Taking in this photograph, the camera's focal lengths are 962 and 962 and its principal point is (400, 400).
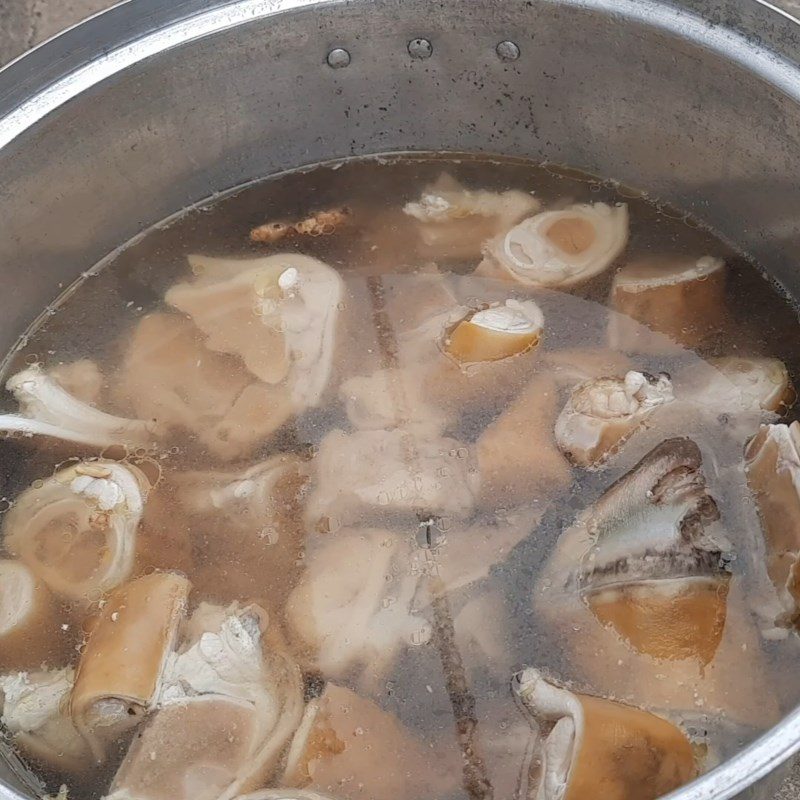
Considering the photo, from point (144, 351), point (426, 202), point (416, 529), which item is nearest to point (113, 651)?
point (416, 529)

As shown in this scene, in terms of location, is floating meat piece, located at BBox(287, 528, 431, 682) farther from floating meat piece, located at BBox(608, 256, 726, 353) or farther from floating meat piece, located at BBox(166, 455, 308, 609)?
floating meat piece, located at BBox(608, 256, 726, 353)

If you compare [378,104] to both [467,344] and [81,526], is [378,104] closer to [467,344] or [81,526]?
[467,344]

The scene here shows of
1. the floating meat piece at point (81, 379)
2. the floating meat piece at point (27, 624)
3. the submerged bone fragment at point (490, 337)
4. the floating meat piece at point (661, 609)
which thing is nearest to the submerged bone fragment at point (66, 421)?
the floating meat piece at point (81, 379)

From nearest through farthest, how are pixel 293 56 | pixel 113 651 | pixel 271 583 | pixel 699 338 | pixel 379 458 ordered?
pixel 113 651, pixel 271 583, pixel 379 458, pixel 699 338, pixel 293 56

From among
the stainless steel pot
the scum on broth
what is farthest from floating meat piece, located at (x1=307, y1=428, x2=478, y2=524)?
the stainless steel pot

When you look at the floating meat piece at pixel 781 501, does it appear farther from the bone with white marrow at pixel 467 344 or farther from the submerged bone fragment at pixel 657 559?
the bone with white marrow at pixel 467 344

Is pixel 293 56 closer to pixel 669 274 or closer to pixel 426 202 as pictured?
pixel 426 202
